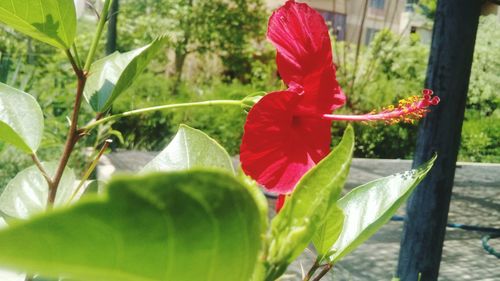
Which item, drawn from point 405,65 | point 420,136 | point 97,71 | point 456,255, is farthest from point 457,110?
point 405,65

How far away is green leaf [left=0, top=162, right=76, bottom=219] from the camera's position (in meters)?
0.38

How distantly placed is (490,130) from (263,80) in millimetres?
2797

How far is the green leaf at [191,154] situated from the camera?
0.28 metres

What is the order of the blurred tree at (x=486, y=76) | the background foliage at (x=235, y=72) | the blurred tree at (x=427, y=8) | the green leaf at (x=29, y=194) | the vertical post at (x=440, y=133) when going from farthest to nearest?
the blurred tree at (x=427, y=8), the blurred tree at (x=486, y=76), the background foliage at (x=235, y=72), the vertical post at (x=440, y=133), the green leaf at (x=29, y=194)

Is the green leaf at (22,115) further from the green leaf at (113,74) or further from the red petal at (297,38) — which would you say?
the red petal at (297,38)

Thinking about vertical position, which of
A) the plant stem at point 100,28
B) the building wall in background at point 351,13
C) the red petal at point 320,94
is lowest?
the red petal at point 320,94

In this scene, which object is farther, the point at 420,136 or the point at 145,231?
the point at 420,136

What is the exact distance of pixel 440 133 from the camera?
1372 mm

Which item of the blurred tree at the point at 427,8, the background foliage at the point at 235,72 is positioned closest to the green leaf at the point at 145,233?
the background foliage at the point at 235,72

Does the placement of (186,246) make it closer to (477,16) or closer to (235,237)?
(235,237)

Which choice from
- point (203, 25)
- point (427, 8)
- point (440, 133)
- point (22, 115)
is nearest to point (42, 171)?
point (22, 115)

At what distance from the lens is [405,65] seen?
7.95m

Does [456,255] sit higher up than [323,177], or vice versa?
[323,177]

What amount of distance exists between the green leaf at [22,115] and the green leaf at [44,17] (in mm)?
63
